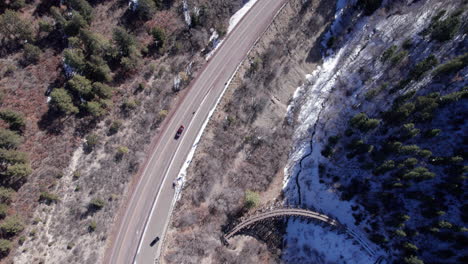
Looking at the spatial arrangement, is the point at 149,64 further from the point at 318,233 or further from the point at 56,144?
the point at 318,233

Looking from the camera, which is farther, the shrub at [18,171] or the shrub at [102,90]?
the shrub at [102,90]

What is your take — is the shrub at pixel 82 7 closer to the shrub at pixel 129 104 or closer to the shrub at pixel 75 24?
the shrub at pixel 75 24

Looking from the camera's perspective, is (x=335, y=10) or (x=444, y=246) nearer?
(x=444, y=246)

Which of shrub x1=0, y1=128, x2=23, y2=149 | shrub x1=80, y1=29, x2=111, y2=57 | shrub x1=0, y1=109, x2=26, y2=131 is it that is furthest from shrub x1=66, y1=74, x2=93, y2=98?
shrub x1=0, y1=128, x2=23, y2=149

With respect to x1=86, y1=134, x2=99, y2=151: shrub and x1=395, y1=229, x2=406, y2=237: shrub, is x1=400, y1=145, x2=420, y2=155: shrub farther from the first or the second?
x1=86, y1=134, x2=99, y2=151: shrub

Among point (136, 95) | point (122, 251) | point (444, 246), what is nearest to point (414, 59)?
point (444, 246)

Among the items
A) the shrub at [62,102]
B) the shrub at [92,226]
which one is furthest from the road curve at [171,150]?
the shrub at [62,102]
